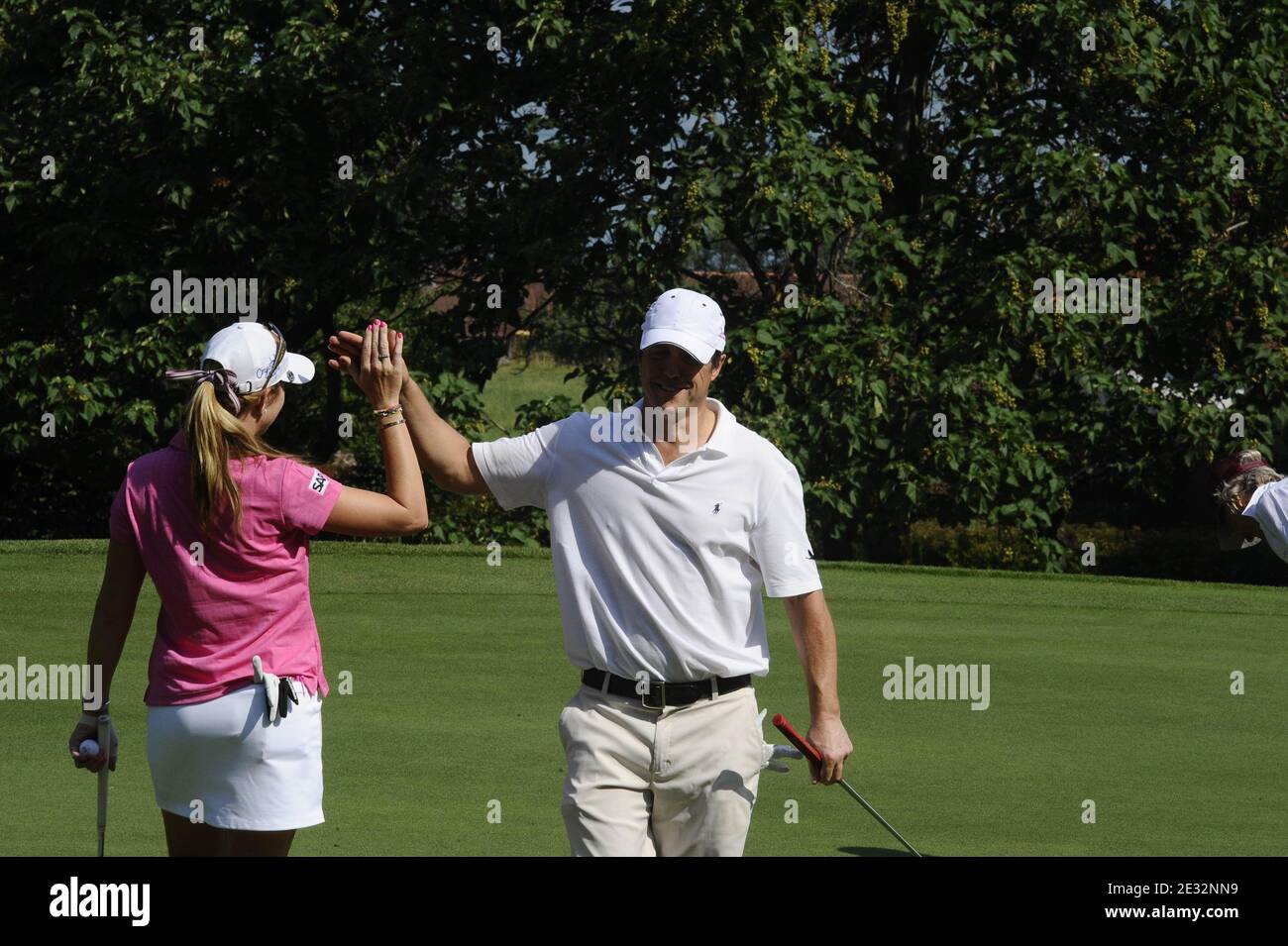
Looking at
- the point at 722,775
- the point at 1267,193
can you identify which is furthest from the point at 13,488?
the point at 722,775

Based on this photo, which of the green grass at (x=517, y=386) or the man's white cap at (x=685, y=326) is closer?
the man's white cap at (x=685, y=326)

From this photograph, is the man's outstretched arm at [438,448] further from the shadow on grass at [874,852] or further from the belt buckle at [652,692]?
the shadow on grass at [874,852]

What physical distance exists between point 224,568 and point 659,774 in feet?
3.78

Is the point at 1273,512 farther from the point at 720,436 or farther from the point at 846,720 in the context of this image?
the point at 846,720

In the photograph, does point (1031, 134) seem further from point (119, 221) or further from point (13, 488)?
point (13, 488)

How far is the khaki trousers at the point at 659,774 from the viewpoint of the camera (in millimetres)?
4230

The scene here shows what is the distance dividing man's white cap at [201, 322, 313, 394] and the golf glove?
65cm

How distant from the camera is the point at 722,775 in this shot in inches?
168

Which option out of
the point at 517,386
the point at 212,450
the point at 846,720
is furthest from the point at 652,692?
the point at 517,386

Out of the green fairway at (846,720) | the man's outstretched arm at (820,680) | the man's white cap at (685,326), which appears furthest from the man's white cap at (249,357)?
the green fairway at (846,720)

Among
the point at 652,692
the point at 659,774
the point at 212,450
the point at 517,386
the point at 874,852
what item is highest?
the point at 517,386

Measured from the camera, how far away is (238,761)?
13.0 ft

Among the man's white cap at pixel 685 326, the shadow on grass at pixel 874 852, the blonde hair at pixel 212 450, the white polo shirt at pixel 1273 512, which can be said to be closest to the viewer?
the blonde hair at pixel 212 450

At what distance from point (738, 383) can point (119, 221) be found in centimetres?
761
